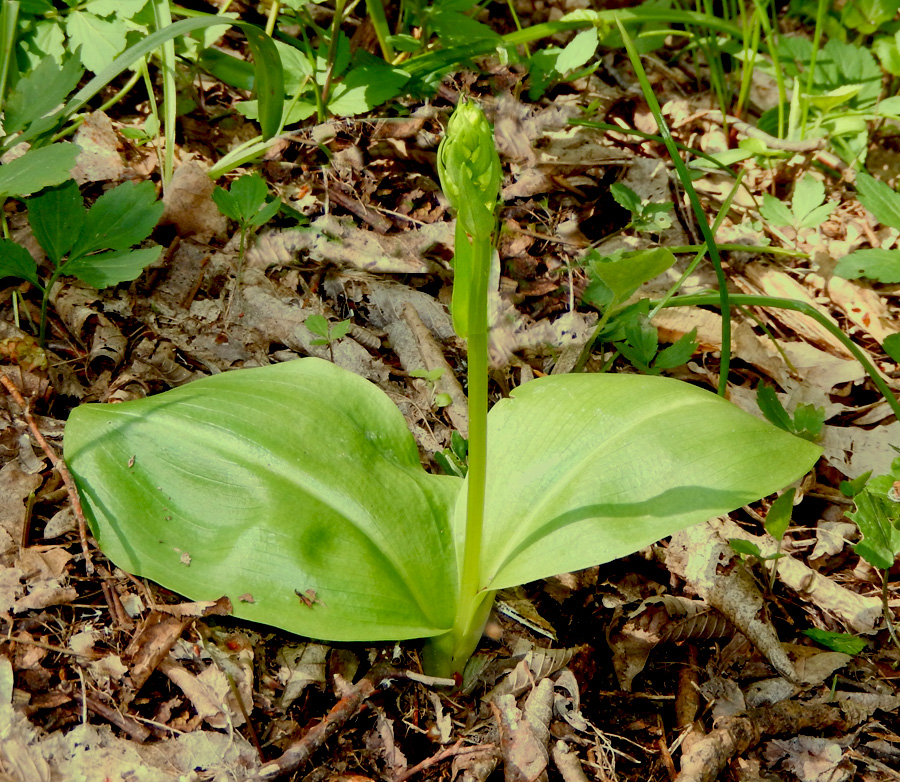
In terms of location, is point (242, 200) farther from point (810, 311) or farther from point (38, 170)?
point (810, 311)

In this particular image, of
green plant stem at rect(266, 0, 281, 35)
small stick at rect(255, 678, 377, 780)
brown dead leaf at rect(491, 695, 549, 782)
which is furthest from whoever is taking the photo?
green plant stem at rect(266, 0, 281, 35)

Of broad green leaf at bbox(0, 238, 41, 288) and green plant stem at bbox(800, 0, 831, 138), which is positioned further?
green plant stem at bbox(800, 0, 831, 138)

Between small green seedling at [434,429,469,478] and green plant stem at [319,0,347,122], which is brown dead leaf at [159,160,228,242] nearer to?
green plant stem at [319,0,347,122]

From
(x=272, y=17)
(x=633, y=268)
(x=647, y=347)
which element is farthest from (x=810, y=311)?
(x=272, y=17)

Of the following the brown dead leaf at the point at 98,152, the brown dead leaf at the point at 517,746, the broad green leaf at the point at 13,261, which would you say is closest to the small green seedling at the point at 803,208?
the brown dead leaf at the point at 517,746

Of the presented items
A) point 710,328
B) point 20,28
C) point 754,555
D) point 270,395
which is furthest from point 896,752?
point 20,28

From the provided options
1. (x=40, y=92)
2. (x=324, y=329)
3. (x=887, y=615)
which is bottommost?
(x=887, y=615)

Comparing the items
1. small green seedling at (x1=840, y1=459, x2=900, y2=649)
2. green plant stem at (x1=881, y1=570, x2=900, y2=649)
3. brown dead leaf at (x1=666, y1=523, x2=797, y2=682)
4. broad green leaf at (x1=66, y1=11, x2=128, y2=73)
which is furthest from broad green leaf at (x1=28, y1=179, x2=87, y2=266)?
green plant stem at (x1=881, y1=570, x2=900, y2=649)

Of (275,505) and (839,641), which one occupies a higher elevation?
(275,505)

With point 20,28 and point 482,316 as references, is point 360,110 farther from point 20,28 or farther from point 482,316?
point 482,316
